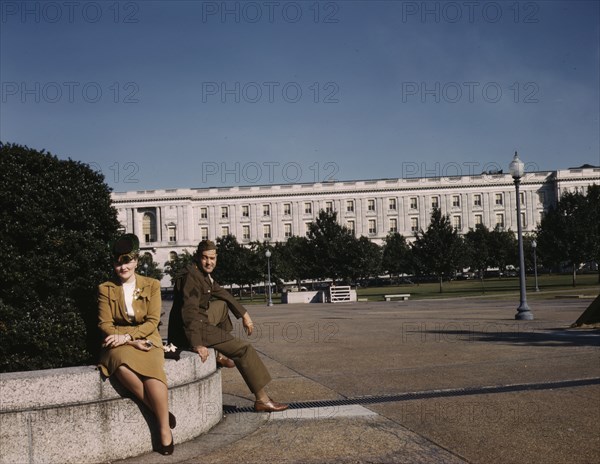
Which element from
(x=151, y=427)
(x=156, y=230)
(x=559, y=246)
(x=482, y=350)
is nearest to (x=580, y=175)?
(x=559, y=246)

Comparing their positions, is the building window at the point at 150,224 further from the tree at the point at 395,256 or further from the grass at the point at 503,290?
the grass at the point at 503,290

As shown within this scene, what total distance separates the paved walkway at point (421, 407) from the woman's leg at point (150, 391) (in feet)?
0.97

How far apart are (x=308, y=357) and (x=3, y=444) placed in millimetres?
6349

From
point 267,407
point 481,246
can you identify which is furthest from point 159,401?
point 481,246

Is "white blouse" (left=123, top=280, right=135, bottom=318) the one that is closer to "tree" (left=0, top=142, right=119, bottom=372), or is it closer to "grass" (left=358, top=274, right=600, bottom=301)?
"tree" (left=0, top=142, right=119, bottom=372)

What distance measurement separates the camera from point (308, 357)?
10.2 m

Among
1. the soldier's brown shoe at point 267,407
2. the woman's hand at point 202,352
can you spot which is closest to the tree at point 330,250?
the soldier's brown shoe at point 267,407

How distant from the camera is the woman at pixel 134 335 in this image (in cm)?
457

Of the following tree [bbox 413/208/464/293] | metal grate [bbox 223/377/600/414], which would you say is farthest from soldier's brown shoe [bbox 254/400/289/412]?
tree [bbox 413/208/464/293]

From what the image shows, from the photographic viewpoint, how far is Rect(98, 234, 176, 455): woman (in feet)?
15.0

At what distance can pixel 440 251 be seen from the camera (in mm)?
51156

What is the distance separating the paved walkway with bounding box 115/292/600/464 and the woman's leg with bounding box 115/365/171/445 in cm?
30

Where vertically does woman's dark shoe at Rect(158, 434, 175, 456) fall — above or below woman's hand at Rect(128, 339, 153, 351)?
below

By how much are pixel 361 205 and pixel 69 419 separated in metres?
106
